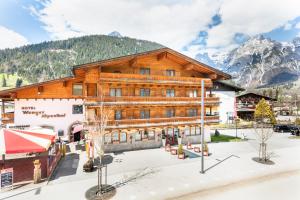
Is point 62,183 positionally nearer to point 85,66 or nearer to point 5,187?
point 5,187

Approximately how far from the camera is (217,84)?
151 feet

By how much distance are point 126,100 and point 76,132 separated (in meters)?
10.2

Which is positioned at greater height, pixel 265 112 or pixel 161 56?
pixel 161 56

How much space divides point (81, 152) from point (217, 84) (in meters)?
A: 34.5

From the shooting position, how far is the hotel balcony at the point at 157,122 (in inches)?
948

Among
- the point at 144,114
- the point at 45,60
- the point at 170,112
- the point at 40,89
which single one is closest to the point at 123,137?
the point at 144,114

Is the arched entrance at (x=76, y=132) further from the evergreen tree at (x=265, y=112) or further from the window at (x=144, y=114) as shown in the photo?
the evergreen tree at (x=265, y=112)

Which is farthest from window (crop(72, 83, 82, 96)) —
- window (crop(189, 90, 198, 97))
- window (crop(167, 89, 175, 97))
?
window (crop(189, 90, 198, 97))

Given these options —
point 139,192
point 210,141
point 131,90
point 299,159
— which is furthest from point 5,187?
point 299,159

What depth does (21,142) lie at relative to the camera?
50.3ft

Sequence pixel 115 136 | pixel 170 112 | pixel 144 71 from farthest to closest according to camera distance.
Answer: pixel 170 112 < pixel 144 71 < pixel 115 136

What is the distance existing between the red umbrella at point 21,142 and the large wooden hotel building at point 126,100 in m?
7.16

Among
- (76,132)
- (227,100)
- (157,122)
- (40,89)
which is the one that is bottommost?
(76,132)

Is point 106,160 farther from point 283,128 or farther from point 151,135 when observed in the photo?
point 283,128
